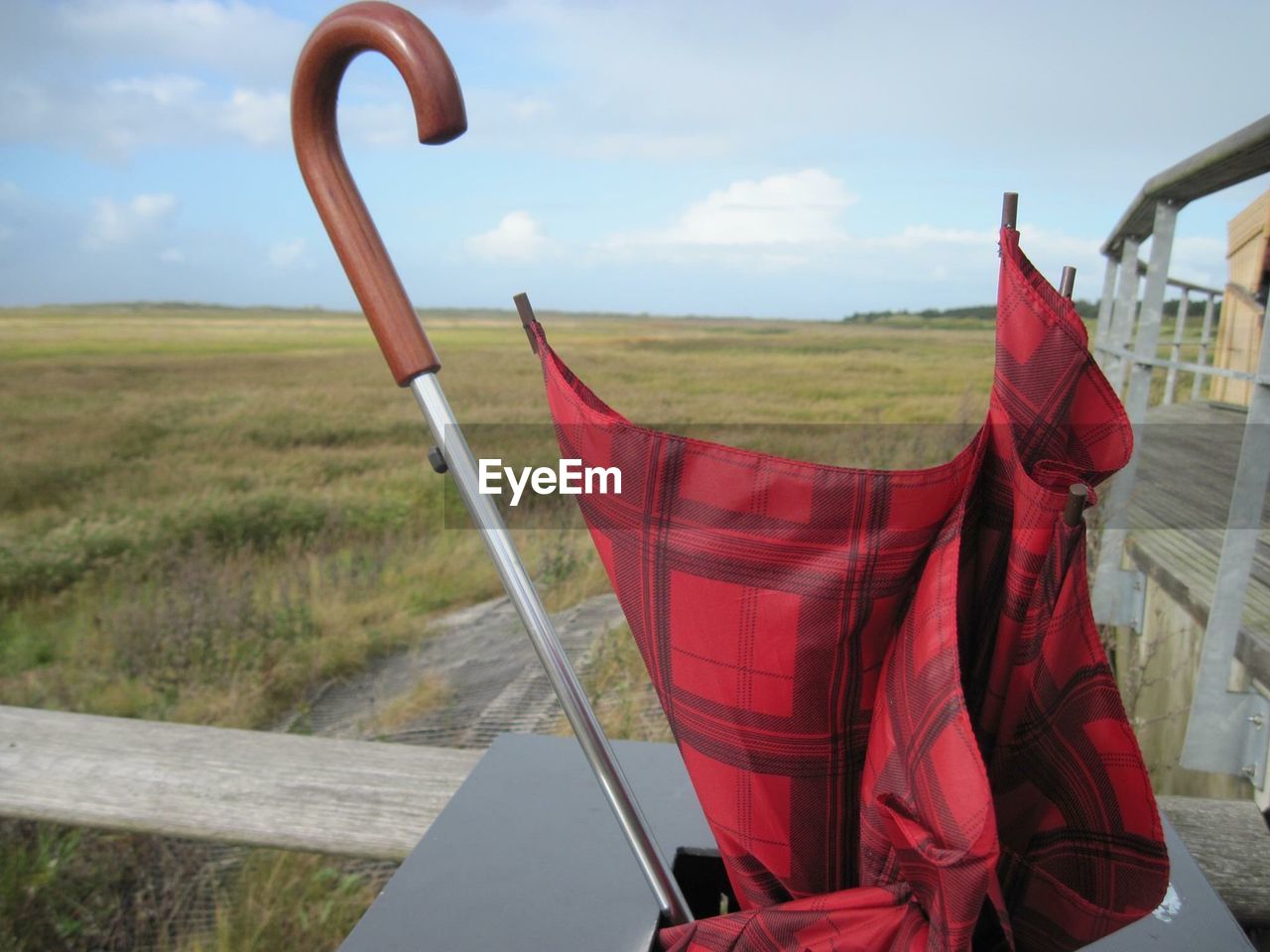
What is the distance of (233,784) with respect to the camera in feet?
4.44

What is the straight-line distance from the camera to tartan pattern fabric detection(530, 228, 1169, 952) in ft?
1.51

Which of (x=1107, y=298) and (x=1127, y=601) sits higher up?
(x=1107, y=298)

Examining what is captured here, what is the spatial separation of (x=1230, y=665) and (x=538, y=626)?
1485 mm

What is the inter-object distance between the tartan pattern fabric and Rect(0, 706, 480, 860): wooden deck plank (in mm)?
855

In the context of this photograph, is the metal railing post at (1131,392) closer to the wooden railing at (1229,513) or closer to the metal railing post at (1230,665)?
the wooden railing at (1229,513)

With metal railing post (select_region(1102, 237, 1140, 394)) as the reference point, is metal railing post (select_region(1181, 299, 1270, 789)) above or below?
below

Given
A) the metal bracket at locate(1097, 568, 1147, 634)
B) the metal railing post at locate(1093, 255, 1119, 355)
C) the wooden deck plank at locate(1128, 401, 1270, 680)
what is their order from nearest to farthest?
the wooden deck plank at locate(1128, 401, 1270, 680)
the metal bracket at locate(1097, 568, 1147, 634)
the metal railing post at locate(1093, 255, 1119, 355)

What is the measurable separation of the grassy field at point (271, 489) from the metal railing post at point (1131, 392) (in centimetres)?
148

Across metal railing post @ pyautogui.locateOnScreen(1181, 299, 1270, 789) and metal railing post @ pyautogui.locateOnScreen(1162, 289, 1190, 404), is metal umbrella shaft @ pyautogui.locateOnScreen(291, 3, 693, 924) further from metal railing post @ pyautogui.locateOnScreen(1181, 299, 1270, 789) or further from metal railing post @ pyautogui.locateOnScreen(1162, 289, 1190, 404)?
metal railing post @ pyautogui.locateOnScreen(1162, 289, 1190, 404)

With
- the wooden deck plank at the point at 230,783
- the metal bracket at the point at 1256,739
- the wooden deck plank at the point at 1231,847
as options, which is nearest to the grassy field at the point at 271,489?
the wooden deck plank at the point at 230,783

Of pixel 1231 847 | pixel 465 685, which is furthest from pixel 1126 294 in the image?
pixel 465 685

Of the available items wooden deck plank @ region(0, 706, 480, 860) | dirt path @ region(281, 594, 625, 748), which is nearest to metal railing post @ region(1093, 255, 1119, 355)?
dirt path @ region(281, 594, 625, 748)

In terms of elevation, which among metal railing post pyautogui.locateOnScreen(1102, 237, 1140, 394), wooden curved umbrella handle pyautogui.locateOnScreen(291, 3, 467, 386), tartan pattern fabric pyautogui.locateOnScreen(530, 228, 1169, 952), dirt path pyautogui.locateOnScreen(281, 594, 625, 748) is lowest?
dirt path pyautogui.locateOnScreen(281, 594, 625, 748)

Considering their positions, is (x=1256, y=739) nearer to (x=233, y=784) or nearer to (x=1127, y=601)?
(x=1127, y=601)
